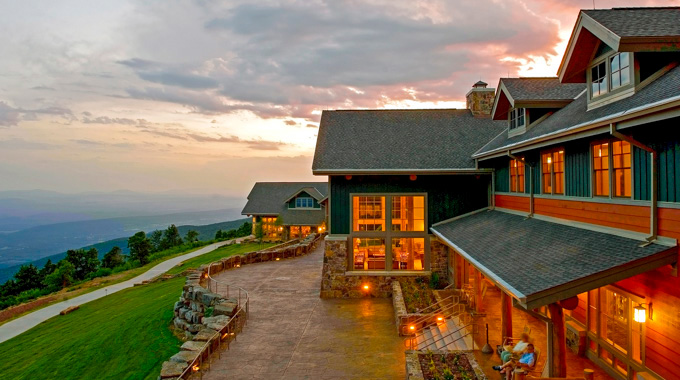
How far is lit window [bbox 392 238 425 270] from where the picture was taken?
18.0m

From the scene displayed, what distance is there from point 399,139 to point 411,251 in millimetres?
5496

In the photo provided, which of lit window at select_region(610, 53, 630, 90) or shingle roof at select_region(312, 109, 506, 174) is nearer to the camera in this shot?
lit window at select_region(610, 53, 630, 90)

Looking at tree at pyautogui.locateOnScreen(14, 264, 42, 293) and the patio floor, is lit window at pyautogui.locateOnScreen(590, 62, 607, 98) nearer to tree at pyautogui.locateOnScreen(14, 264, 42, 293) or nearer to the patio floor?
the patio floor

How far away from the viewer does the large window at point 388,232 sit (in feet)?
59.0

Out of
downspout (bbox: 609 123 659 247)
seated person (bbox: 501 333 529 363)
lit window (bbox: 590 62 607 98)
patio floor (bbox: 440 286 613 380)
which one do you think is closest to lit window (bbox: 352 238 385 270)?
patio floor (bbox: 440 286 613 380)

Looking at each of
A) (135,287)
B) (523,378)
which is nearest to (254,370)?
(523,378)

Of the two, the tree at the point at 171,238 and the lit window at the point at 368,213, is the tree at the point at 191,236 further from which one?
the lit window at the point at 368,213

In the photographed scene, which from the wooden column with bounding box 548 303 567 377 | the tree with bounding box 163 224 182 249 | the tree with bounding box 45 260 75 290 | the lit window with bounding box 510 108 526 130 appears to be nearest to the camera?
the wooden column with bounding box 548 303 567 377

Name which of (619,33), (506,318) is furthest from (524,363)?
(619,33)

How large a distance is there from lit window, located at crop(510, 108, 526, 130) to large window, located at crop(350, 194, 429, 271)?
4.78 meters

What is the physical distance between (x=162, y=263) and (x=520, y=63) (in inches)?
1388

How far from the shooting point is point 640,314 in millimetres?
7191

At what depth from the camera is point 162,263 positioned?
131 feet

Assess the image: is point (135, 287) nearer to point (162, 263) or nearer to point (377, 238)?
point (162, 263)
